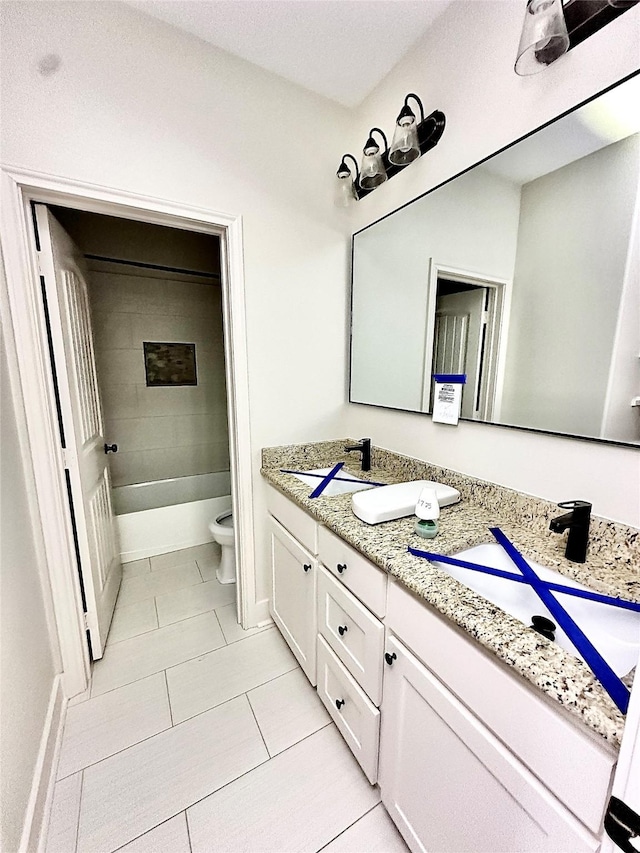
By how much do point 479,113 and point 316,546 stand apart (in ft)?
5.33

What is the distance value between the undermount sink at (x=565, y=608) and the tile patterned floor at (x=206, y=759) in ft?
2.69

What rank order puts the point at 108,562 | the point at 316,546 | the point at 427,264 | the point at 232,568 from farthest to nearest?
the point at 232,568
the point at 108,562
the point at 427,264
the point at 316,546

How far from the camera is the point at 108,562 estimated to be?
189 cm

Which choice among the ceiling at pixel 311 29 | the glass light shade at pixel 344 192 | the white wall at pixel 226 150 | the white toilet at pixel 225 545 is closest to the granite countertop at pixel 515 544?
the white wall at pixel 226 150

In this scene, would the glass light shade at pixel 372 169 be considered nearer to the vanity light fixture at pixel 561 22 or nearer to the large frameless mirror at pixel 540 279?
the large frameless mirror at pixel 540 279

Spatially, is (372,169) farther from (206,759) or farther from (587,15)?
(206,759)

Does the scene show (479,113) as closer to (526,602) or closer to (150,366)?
(526,602)

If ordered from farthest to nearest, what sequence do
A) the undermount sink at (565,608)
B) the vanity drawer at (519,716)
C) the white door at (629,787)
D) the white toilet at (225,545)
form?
1. the white toilet at (225,545)
2. the undermount sink at (565,608)
3. the vanity drawer at (519,716)
4. the white door at (629,787)

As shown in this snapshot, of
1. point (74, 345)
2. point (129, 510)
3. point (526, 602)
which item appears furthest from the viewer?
point (129, 510)

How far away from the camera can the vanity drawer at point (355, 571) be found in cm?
93

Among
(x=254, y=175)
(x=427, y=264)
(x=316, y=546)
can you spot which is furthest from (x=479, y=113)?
(x=316, y=546)

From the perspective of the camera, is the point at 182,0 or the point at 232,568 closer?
the point at 182,0

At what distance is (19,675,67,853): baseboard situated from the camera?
93cm

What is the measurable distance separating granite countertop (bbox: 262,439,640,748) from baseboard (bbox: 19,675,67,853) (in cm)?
115
